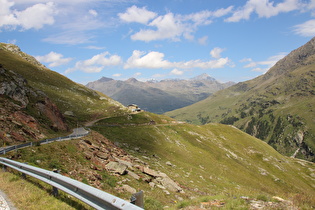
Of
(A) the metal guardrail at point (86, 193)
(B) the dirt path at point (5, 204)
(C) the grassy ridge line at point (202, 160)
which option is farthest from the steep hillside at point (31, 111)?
(A) the metal guardrail at point (86, 193)

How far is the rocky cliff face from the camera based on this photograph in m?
27.3

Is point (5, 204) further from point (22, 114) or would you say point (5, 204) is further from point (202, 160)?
point (202, 160)

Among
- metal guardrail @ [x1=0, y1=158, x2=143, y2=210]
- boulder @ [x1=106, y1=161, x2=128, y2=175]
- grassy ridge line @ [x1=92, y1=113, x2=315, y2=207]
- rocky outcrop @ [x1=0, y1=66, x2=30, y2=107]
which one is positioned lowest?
grassy ridge line @ [x1=92, y1=113, x2=315, y2=207]

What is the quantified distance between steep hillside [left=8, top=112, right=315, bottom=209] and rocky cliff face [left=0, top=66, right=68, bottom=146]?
25.6 ft

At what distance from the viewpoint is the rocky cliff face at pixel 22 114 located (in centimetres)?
2728

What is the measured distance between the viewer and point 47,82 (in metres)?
111

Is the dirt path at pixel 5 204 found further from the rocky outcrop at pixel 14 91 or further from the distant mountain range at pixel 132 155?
the rocky outcrop at pixel 14 91

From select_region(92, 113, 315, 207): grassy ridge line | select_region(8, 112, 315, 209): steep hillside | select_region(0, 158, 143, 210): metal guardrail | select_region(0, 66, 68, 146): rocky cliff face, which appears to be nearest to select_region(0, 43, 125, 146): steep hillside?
select_region(0, 66, 68, 146): rocky cliff face

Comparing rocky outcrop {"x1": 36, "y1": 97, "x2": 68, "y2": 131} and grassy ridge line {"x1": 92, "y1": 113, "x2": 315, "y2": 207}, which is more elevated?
rocky outcrop {"x1": 36, "y1": 97, "x2": 68, "y2": 131}

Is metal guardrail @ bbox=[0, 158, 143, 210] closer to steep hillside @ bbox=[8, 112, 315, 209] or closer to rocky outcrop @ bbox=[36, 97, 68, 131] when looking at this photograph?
steep hillside @ bbox=[8, 112, 315, 209]

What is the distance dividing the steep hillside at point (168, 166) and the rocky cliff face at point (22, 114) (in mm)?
7807

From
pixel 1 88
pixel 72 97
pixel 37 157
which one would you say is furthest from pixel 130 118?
pixel 37 157

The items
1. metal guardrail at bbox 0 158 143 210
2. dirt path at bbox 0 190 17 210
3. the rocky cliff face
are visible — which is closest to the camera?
metal guardrail at bbox 0 158 143 210

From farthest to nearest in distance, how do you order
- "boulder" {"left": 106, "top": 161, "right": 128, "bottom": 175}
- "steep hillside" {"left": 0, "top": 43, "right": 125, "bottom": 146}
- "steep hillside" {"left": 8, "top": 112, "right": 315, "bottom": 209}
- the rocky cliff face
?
1. "steep hillside" {"left": 0, "top": 43, "right": 125, "bottom": 146}
2. the rocky cliff face
3. "boulder" {"left": 106, "top": 161, "right": 128, "bottom": 175}
4. "steep hillside" {"left": 8, "top": 112, "right": 315, "bottom": 209}
